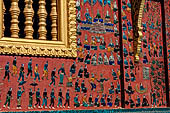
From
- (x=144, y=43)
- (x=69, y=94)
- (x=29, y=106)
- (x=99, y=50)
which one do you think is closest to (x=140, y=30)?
(x=144, y=43)

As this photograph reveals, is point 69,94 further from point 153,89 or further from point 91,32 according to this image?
point 153,89

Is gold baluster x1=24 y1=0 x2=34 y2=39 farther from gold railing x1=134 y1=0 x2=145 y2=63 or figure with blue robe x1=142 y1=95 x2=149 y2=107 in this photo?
figure with blue robe x1=142 y1=95 x2=149 y2=107

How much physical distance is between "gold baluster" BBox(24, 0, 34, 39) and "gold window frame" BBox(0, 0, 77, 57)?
0.50 feet

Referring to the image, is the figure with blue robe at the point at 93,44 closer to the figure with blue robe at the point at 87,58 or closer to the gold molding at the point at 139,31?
the figure with blue robe at the point at 87,58

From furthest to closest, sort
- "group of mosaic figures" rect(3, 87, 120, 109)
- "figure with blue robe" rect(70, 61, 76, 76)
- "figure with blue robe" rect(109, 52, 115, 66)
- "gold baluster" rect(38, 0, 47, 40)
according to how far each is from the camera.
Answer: "figure with blue robe" rect(109, 52, 115, 66) → "figure with blue robe" rect(70, 61, 76, 76) → "gold baluster" rect(38, 0, 47, 40) → "group of mosaic figures" rect(3, 87, 120, 109)

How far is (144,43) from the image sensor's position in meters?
8.13

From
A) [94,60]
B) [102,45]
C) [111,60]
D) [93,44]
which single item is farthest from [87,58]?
[111,60]

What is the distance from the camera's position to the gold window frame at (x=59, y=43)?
6.48 metres

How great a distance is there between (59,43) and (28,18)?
0.79 m


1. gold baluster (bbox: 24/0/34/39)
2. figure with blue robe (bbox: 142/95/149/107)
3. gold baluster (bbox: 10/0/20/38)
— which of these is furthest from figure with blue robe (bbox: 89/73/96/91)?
gold baluster (bbox: 10/0/20/38)

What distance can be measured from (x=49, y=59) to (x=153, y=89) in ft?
8.84

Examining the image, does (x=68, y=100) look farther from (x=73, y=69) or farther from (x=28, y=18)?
(x=28, y=18)

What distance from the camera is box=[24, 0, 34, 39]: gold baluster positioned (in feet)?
22.2

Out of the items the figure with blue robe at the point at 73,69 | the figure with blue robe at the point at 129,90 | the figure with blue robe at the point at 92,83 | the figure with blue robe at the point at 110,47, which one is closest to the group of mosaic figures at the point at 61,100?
the figure with blue robe at the point at 92,83
